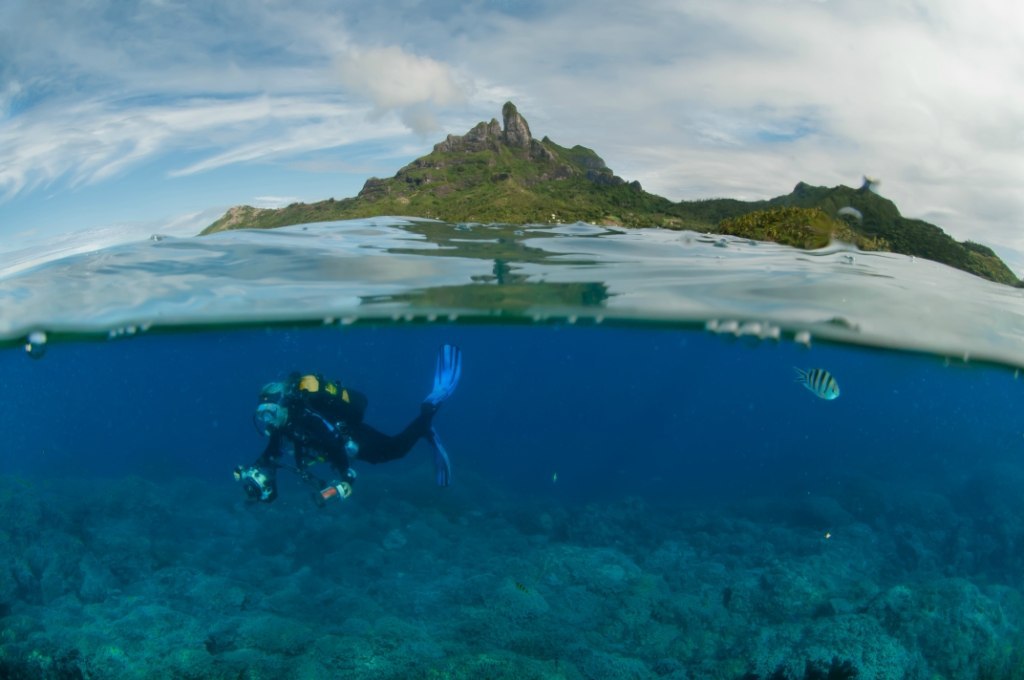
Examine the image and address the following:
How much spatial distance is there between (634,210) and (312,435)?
13.2 meters

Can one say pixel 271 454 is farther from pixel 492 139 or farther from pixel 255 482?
pixel 492 139

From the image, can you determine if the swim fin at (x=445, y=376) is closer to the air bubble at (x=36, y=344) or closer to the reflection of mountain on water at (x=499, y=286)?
the reflection of mountain on water at (x=499, y=286)

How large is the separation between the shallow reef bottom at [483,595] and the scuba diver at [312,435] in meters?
1.80

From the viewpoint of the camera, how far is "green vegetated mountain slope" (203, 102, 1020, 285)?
37.8 ft

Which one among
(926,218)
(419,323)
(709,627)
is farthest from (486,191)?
(709,627)

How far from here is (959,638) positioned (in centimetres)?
798

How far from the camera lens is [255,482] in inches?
315

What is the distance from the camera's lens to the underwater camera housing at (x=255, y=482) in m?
8.01

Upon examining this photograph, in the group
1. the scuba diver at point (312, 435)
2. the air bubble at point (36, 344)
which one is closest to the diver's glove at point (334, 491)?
the scuba diver at point (312, 435)

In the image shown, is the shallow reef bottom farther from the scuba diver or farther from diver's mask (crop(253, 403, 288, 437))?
diver's mask (crop(253, 403, 288, 437))

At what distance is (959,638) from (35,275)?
1583cm

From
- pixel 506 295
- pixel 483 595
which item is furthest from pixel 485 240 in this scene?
pixel 483 595

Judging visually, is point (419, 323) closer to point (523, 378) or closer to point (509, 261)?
point (509, 261)

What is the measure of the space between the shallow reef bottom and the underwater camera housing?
1.63 meters
